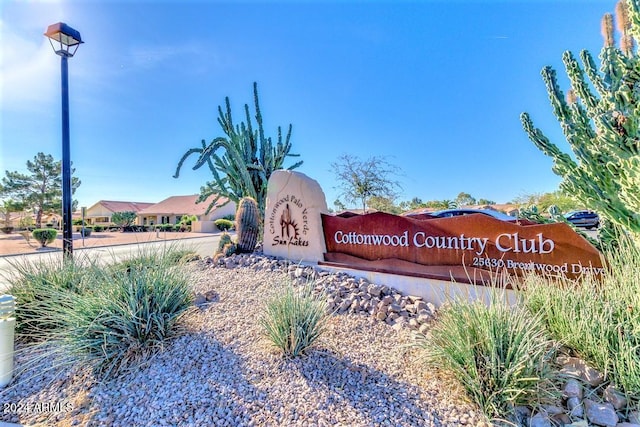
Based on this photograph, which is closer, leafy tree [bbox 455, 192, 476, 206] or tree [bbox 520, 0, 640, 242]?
tree [bbox 520, 0, 640, 242]

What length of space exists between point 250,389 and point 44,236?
24349 mm

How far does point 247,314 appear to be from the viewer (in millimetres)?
4578

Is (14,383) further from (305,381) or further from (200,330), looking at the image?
(305,381)

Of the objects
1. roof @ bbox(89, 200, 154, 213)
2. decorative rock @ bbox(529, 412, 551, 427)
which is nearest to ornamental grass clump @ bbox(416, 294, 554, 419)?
decorative rock @ bbox(529, 412, 551, 427)

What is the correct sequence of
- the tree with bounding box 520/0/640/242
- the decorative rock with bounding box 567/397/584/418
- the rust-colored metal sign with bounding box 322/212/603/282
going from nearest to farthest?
1. the decorative rock with bounding box 567/397/584/418
2. the tree with bounding box 520/0/640/242
3. the rust-colored metal sign with bounding box 322/212/603/282

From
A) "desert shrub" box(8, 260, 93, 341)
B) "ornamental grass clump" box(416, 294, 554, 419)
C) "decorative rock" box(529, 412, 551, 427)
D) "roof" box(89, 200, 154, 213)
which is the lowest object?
"decorative rock" box(529, 412, 551, 427)

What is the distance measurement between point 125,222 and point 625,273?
152 ft

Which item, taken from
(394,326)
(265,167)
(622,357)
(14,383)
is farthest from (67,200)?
(622,357)

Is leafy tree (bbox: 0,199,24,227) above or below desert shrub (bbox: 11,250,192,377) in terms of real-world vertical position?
above

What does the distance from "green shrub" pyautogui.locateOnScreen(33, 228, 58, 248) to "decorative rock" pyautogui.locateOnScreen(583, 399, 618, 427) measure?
26.4 metres

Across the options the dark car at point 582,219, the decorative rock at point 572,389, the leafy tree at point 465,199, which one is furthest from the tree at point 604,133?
the leafy tree at point 465,199

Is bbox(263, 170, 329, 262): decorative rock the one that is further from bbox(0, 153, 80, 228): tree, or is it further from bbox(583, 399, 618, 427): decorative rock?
bbox(0, 153, 80, 228): tree

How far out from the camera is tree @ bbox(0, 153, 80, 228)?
32.9 meters

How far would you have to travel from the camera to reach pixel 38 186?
112ft
